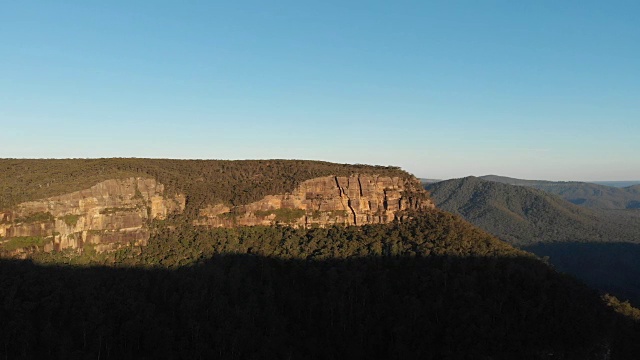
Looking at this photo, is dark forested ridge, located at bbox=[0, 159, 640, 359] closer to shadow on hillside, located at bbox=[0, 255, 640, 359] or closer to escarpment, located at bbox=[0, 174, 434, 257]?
shadow on hillside, located at bbox=[0, 255, 640, 359]

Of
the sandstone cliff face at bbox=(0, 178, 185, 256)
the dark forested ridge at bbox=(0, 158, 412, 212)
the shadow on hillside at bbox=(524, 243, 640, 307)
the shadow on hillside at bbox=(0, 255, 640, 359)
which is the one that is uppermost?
the dark forested ridge at bbox=(0, 158, 412, 212)

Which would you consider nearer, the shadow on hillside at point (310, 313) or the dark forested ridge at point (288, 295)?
the shadow on hillside at point (310, 313)

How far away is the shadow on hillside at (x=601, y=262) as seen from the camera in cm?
13616

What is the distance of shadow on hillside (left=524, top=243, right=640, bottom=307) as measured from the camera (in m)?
136

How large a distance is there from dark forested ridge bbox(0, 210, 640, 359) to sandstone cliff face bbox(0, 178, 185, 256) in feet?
9.10

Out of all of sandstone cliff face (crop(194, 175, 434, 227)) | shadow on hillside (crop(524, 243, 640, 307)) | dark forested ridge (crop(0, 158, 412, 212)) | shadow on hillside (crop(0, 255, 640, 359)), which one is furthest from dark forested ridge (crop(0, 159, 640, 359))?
shadow on hillside (crop(524, 243, 640, 307))

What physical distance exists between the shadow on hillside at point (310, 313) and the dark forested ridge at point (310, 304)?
0.18m

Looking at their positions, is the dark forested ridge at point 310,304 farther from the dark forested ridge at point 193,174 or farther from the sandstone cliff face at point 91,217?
the dark forested ridge at point 193,174

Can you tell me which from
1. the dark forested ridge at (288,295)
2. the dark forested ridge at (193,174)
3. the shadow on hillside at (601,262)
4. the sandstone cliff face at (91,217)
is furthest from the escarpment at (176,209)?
the shadow on hillside at (601,262)

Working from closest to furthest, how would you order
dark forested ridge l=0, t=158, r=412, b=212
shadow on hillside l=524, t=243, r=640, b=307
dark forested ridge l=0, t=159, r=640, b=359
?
1. dark forested ridge l=0, t=159, r=640, b=359
2. dark forested ridge l=0, t=158, r=412, b=212
3. shadow on hillside l=524, t=243, r=640, b=307

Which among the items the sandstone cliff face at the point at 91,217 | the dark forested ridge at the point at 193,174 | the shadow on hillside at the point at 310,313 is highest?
the dark forested ridge at the point at 193,174

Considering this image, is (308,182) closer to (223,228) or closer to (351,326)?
(223,228)

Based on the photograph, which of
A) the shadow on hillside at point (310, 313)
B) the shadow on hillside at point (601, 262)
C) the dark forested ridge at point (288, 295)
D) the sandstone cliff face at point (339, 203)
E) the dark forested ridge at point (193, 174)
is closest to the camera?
the shadow on hillside at point (310, 313)

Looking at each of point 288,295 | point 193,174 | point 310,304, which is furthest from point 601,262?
point 193,174
